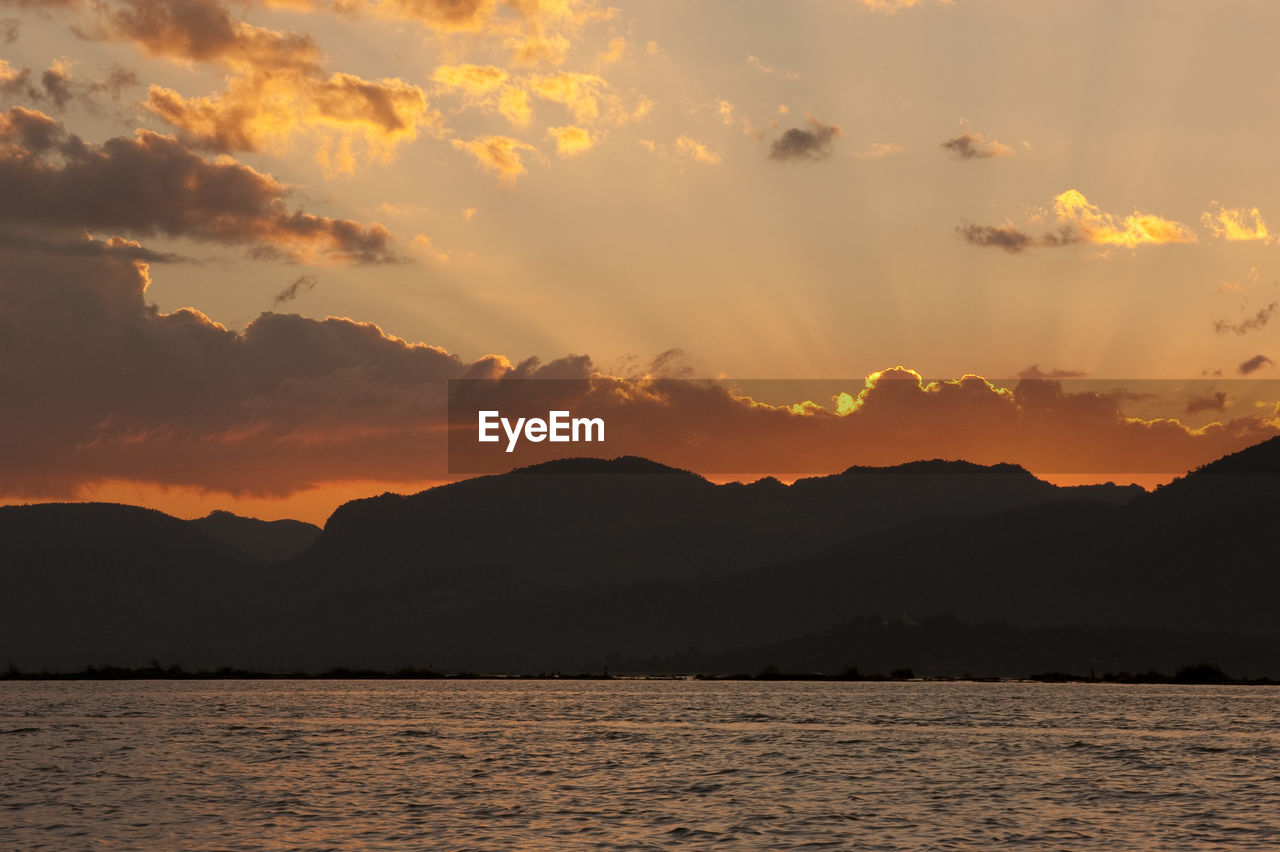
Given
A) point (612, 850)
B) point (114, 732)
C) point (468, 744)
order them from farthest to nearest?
point (114, 732) < point (468, 744) < point (612, 850)

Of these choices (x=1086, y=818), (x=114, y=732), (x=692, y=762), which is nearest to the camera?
(x=1086, y=818)

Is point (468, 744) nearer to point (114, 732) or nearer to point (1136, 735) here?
point (114, 732)

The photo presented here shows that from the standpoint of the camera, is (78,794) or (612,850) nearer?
(612,850)

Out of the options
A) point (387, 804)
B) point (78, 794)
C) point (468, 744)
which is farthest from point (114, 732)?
point (387, 804)

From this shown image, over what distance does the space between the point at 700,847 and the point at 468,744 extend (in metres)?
80.0

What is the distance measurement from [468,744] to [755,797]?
5956 cm

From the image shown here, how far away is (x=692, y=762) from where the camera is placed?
11888cm

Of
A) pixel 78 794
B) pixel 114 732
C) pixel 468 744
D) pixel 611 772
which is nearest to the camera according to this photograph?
pixel 78 794

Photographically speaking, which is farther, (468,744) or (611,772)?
(468,744)

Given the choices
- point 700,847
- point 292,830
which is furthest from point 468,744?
point 700,847

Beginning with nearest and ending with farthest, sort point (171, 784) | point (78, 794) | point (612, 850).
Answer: point (612, 850) < point (78, 794) < point (171, 784)

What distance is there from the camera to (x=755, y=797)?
89938 millimetres

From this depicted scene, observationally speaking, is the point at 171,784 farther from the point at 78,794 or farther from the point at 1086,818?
the point at 1086,818

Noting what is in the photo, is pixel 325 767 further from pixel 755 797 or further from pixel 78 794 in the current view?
pixel 755 797
